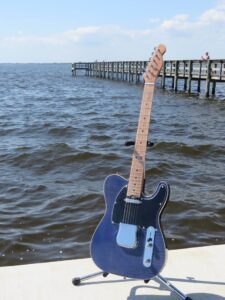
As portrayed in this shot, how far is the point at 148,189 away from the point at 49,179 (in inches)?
72.7

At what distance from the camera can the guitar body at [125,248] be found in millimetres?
3121

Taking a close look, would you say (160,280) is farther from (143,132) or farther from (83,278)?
(143,132)

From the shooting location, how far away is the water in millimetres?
5883

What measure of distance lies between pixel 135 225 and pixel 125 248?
0.17 m

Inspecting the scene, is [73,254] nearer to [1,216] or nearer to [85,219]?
[85,219]

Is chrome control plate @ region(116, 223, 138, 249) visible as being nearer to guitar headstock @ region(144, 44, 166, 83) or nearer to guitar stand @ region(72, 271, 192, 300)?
guitar stand @ region(72, 271, 192, 300)

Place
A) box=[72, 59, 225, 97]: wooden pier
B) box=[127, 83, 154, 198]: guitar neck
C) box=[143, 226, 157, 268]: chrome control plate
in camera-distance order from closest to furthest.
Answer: box=[143, 226, 157, 268]: chrome control plate, box=[127, 83, 154, 198]: guitar neck, box=[72, 59, 225, 97]: wooden pier

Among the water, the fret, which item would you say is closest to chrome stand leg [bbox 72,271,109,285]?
the fret

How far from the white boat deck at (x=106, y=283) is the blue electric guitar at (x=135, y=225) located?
172 millimetres

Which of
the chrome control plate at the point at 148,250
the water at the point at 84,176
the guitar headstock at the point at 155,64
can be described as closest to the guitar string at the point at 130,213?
the chrome control plate at the point at 148,250

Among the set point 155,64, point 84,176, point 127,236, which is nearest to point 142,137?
point 155,64

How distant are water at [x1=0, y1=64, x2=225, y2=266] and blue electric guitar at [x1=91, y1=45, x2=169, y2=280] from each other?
2.19 metres

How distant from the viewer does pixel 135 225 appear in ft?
10.5

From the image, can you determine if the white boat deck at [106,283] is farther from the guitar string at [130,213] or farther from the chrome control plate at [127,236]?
the guitar string at [130,213]
